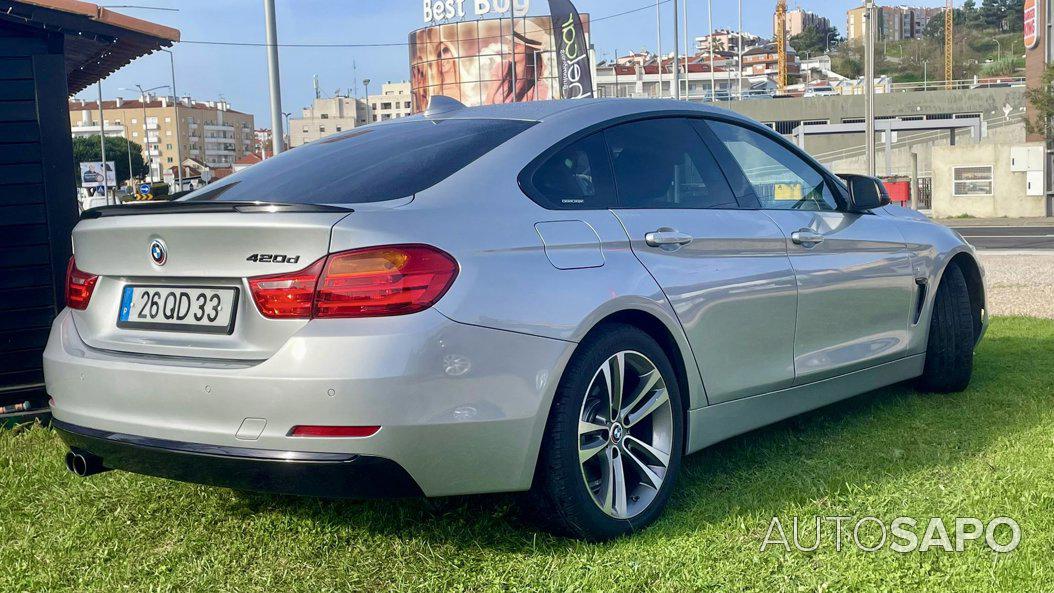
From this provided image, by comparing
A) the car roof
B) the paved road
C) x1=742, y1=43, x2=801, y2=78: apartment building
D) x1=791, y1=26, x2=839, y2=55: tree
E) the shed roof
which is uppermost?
x1=791, y1=26, x2=839, y2=55: tree

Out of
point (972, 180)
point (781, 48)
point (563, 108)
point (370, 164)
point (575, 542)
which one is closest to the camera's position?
point (575, 542)

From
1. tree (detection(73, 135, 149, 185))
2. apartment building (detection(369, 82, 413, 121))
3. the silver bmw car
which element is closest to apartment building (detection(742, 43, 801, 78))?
apartment building (detection(369, 82, 413, 121))

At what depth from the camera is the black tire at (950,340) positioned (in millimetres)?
5340

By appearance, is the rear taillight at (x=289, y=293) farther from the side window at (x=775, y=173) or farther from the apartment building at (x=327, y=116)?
the apartment building at (x=327, y=116)

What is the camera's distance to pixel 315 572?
315 cm

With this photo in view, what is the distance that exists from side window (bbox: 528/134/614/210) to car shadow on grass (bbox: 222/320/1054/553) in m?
0.99

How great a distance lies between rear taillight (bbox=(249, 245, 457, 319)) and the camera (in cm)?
285

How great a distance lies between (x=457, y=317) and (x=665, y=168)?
1.43 meters

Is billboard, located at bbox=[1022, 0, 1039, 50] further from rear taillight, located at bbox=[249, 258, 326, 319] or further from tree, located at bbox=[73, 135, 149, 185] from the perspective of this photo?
tree, located at bbox=[73, 135, 149, 185]

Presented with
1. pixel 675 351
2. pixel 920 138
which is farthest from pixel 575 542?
pixel 920 138

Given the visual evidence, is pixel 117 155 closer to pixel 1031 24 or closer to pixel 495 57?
pixel 495 57

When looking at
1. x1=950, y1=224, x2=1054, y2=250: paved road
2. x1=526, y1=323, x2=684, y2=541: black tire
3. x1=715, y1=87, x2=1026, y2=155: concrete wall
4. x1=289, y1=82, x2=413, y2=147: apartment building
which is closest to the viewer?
x1=526, y1=323, x2=684, y2=541: black tire

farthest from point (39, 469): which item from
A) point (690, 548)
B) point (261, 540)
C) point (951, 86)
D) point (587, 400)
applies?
point (951, 86)

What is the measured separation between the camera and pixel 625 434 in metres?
3.44
